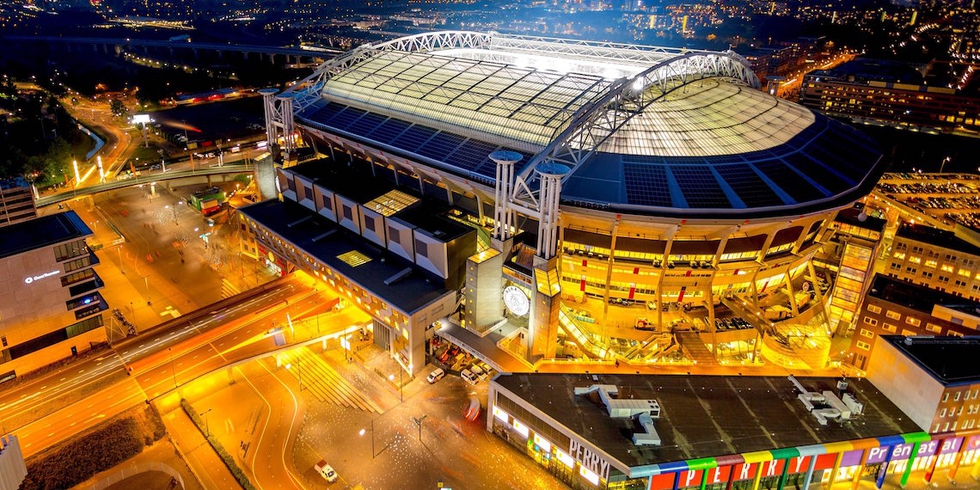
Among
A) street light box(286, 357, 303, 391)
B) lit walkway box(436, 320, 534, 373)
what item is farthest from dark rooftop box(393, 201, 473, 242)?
street light box(286, 357, 303, 391)

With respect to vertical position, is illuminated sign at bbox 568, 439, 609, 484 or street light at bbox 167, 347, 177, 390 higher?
illuminated sign at bbox 568, 439, 609, 484

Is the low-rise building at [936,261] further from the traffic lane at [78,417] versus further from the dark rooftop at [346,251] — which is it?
the traffic lane at [78,417]

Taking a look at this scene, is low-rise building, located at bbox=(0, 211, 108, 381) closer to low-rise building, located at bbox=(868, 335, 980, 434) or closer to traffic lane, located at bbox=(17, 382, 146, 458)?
traffic lane, located at bbox=(17, 382, 146, 458)

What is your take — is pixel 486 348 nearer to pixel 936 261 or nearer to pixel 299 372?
pixel 299 372

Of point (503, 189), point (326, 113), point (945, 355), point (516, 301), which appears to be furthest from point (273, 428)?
point (945, 355)

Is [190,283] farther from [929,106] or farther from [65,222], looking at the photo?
[929,106]

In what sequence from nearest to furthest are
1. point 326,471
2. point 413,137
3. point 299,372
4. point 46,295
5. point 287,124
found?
point 326,471, point 46,295, point 299,372, point 413,137, point 287,124
